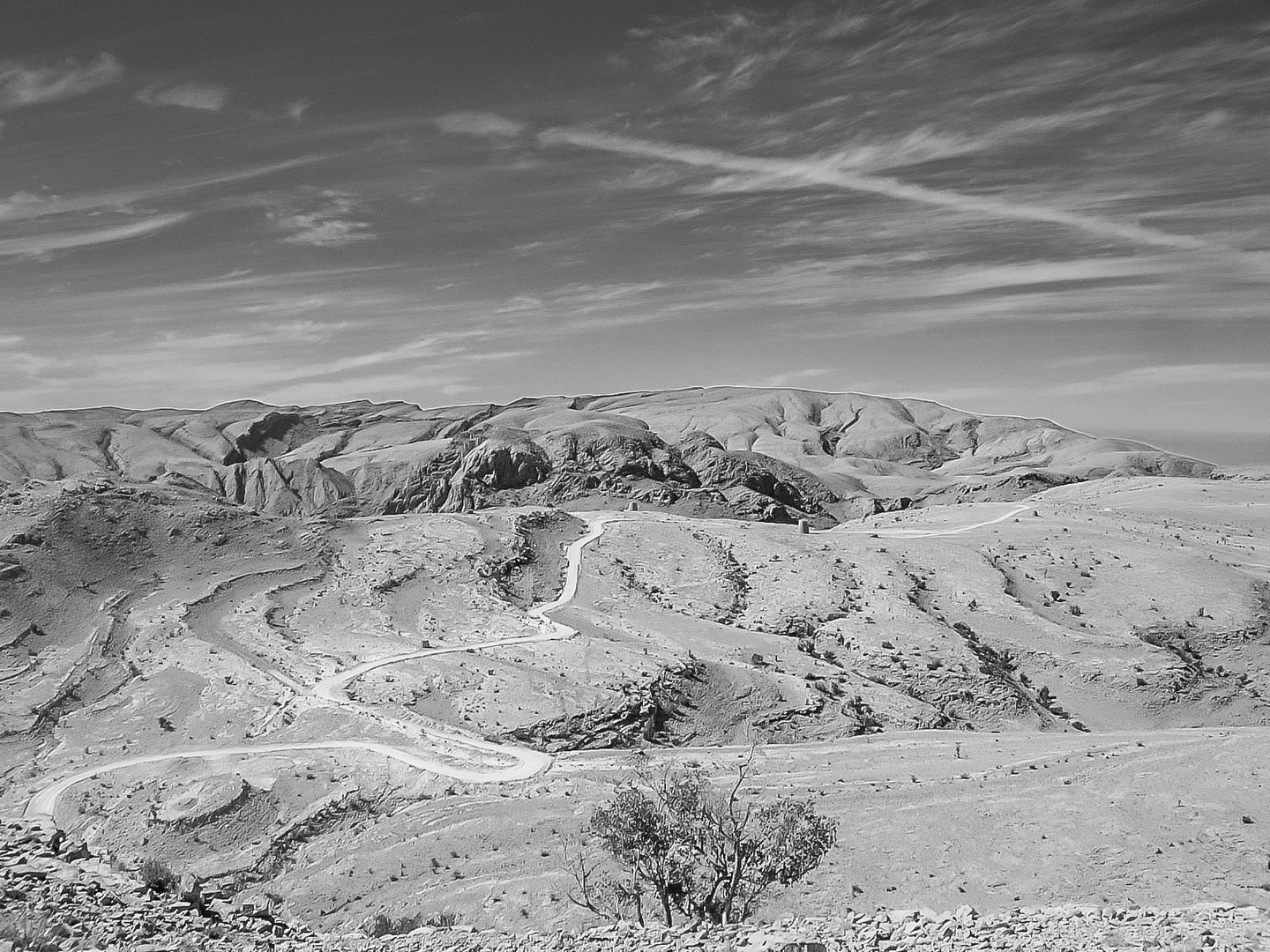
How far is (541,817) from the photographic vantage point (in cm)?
2627

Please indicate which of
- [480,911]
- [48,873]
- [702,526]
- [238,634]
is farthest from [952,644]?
[48,873]

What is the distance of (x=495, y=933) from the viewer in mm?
15430

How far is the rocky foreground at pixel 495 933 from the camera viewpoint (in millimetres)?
12742

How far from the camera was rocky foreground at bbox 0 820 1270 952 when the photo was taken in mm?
12742

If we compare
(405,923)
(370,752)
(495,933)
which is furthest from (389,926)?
(370,752)

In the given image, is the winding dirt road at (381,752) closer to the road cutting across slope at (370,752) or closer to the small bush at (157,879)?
the road cutting across slope at (370,752)

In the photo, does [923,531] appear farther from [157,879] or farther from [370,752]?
[157,879]

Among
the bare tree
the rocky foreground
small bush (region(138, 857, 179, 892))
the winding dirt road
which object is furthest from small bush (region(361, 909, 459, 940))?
the winding dirt road

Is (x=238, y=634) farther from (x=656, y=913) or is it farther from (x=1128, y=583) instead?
(x=1128, y=583)

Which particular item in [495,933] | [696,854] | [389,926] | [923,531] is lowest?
[923,531]

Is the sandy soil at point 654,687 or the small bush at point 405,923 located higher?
the small bush at point 405,923

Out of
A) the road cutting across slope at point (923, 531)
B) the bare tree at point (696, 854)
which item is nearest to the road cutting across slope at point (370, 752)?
the bare tree at point (696, 854)

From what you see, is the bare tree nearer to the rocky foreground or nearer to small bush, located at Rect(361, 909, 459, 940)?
the rocky foreground

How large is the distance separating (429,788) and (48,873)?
15756 mm
